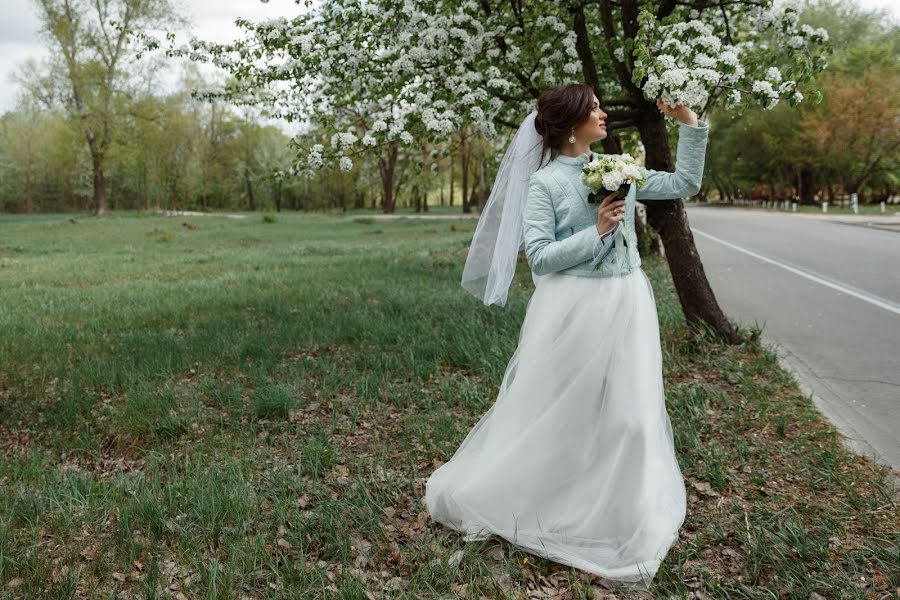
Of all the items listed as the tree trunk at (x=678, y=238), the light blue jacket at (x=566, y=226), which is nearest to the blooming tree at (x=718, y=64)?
the tree trunk at (x=678, y=238)

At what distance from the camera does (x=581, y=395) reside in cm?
329

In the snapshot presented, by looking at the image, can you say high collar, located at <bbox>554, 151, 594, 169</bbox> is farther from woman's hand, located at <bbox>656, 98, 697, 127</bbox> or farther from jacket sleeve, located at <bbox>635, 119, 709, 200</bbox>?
woman's hand, located at <bbox>656, 98, 697, 127</bbox>

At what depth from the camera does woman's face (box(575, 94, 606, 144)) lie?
324 centimetres

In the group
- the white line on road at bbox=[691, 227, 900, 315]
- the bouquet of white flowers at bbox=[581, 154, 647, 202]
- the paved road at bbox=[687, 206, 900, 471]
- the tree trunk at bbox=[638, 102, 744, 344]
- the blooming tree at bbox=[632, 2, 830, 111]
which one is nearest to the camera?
the bouquet of white flowers at bbox=[581, 154, 647, 202]

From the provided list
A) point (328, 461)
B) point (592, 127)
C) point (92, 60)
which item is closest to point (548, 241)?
point (592, 127)

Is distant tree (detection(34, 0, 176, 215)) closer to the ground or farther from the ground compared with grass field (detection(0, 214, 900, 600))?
farther from the ground

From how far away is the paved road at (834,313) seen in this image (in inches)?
207

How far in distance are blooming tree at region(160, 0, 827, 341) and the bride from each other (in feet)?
10.0

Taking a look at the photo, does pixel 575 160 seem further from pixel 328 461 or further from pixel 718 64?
pixel 328 461

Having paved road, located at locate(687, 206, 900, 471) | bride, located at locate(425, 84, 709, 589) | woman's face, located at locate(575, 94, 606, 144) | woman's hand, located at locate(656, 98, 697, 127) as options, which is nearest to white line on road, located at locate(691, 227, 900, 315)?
paved road, located at locate(687, 206, 900, 471)

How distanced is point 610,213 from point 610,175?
174mm

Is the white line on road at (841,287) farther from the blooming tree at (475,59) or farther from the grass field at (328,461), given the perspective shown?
the blooming tree at (475,59)

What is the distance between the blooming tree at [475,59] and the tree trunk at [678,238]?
0.04 feet

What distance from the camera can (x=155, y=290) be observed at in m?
11.9
